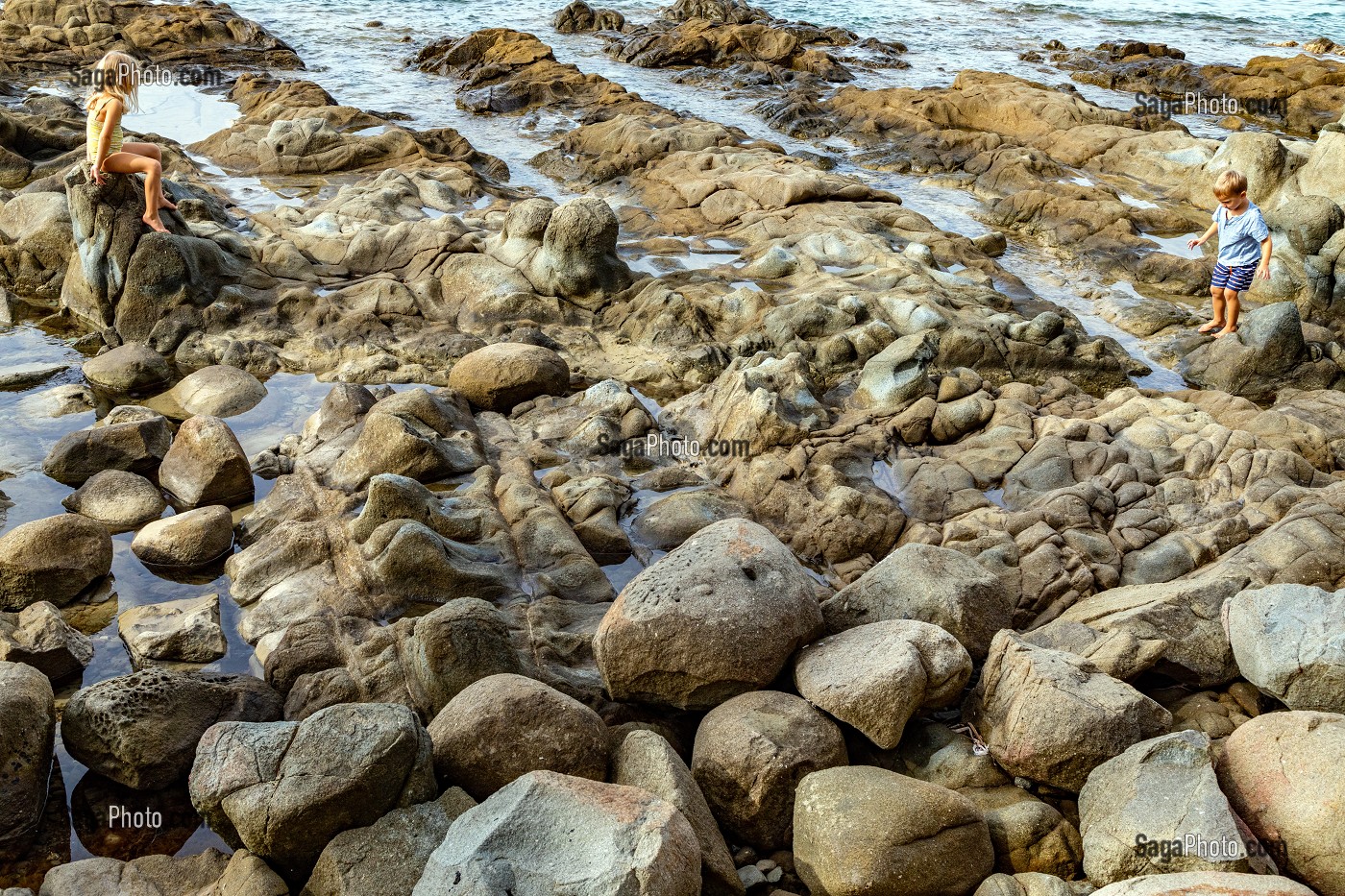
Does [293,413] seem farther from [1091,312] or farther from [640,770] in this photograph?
[1091,312]

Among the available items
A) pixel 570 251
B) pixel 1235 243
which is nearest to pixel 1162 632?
pixel 1235 243

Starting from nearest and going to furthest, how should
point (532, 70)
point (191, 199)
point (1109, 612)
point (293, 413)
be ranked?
point (1109, 612) < point (293, 413) < point (191, 199) < point (532, 70)

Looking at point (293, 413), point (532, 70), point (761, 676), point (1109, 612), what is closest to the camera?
point (761, 676)

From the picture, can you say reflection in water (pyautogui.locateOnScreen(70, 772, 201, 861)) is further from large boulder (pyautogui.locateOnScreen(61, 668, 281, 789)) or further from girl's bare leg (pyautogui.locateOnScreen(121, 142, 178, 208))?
girl's bare leg (pyautogui.locateOnScreen(121, 142, 178, 208))

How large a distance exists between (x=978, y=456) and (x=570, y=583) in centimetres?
423

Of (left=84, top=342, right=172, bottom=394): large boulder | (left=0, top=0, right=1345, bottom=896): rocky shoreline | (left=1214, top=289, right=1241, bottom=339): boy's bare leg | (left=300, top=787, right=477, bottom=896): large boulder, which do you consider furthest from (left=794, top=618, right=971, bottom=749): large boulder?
(left=1214, top=289, right=1241, bottom=339): boy's bare leg

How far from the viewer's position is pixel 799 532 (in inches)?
367

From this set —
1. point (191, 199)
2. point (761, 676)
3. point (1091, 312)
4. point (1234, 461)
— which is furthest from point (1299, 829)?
point (191, 199)

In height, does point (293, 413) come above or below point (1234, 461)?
below

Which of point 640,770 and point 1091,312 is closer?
point 640,770

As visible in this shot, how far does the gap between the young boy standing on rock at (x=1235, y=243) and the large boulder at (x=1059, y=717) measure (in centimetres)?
856

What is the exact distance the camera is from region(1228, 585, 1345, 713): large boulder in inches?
233

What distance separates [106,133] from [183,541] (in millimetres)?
5739

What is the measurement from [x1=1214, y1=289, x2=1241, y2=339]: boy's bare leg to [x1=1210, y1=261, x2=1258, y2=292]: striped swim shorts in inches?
3.8
